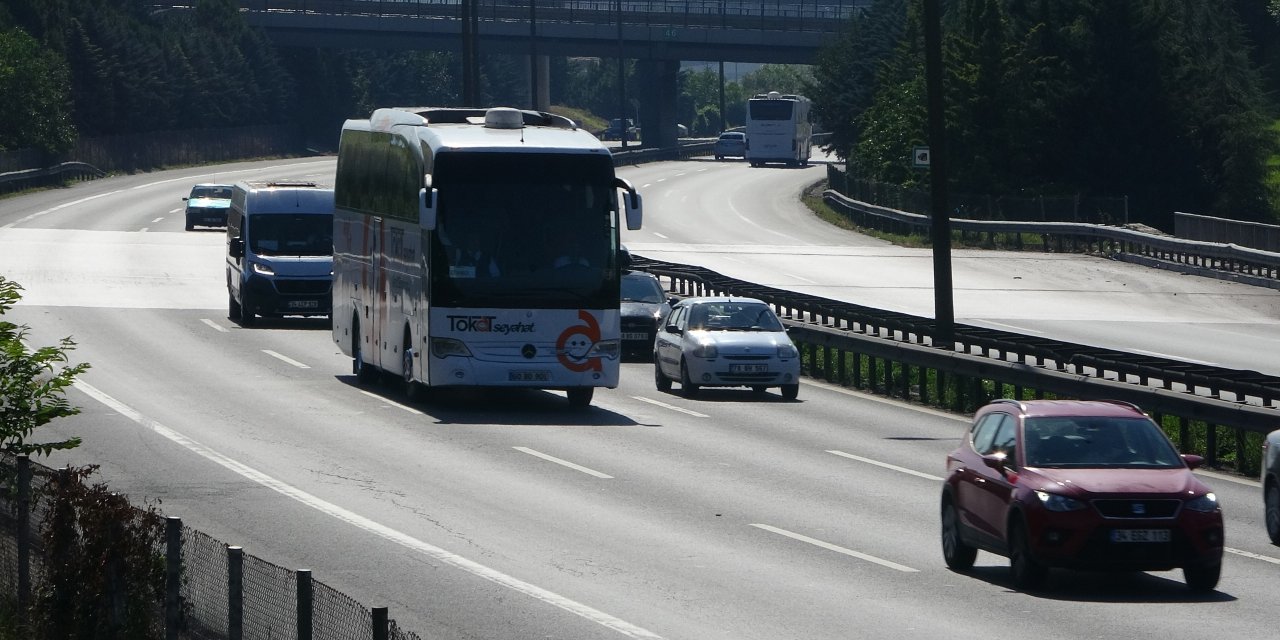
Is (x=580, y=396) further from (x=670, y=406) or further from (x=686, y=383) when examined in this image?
(x=686, y=383)

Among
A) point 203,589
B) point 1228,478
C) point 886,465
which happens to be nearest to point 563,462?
point 886,465

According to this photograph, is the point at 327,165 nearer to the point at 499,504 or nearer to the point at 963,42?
the point at 963,42

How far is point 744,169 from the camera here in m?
113

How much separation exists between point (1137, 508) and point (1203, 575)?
767 mm

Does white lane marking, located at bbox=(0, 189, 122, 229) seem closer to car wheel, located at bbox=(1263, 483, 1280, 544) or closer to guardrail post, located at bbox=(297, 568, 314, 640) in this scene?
car wheel, located at bbox=(1263, 483, 1280, 544)

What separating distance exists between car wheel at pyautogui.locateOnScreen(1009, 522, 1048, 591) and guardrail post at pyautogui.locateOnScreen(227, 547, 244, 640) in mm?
6414

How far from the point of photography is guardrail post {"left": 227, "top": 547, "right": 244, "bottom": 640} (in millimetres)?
9680

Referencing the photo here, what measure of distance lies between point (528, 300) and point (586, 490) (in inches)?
232

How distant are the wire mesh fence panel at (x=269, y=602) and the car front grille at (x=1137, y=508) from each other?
20.3 feet

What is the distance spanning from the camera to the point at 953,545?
1563 cm

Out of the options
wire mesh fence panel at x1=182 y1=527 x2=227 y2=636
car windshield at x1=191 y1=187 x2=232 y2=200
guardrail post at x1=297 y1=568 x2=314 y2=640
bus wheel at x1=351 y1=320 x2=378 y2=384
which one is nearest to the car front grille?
wire mesh fence panel at x1=182 y1=527 x2=227 y2=636

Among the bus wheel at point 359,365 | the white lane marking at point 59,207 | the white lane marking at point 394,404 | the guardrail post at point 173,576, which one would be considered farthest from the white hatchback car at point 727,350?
the white lane marking at point 59,207

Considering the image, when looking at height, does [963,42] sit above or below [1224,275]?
above

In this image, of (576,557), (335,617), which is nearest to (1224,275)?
(576,557)
